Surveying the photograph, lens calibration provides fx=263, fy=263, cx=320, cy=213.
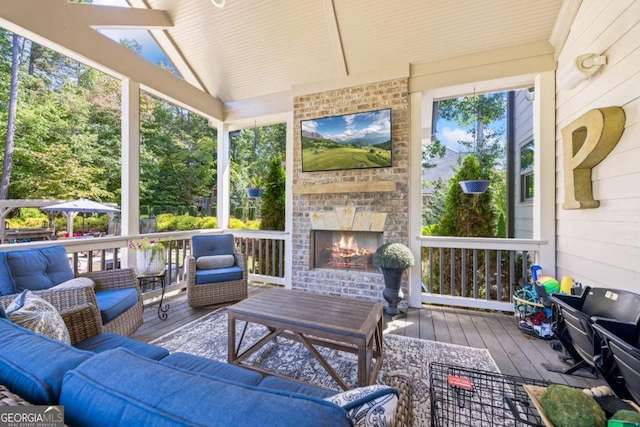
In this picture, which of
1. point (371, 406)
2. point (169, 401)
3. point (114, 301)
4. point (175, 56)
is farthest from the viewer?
point (175, 56)

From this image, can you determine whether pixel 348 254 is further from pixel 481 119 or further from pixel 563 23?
pixel 481 119

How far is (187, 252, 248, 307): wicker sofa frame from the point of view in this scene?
3.29 m

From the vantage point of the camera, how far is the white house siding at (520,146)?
4.57m

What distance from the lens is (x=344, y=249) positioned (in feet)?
13.3

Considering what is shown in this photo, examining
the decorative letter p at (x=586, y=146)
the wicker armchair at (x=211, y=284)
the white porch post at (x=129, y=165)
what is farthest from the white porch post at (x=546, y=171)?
the white porch post at (x=129, y=165)

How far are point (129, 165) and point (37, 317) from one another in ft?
8.65

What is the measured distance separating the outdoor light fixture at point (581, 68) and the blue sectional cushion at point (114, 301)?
450 cm

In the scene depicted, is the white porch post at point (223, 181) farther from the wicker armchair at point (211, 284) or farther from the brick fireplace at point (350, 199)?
the brick fireplace at point (350, 199)

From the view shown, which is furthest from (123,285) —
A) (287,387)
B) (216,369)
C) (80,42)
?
(80,42)

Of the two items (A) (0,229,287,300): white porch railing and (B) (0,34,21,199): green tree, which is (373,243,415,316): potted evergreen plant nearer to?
(A) (0,229,287,300): white porch railing

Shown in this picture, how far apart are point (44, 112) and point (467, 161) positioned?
10404 mm

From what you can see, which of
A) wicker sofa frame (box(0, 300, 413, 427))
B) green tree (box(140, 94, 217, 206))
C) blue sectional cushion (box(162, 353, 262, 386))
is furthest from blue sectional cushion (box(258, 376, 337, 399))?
green tree (box(140, 94, 217, 206))

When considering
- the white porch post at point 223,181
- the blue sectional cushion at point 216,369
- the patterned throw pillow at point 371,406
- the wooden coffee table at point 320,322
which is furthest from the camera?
the white porch post at point 223,181

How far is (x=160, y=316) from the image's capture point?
310 cm
